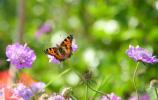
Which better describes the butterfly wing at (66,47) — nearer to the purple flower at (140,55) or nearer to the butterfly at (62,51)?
the butterfly at (62,51)

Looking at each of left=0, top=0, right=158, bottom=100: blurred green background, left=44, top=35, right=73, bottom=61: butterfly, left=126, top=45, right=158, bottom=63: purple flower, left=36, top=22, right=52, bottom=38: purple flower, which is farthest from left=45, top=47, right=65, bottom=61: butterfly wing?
left=36, top=22, right=52, bottom=38: purple flower

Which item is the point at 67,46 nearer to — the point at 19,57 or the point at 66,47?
the point at 66,47

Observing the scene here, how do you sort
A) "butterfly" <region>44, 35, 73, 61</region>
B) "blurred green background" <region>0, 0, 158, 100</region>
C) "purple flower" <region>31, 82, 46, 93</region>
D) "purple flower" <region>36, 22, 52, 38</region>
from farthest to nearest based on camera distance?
"purple flower" <region>36, 22, 52, 38</region> < "blurred green background" <region>0, 0, 158, 100</region> < "purple flower" <region>31, 82, 46, 93</region> < "butterfly" <region>44, 35, 73, 61</region>

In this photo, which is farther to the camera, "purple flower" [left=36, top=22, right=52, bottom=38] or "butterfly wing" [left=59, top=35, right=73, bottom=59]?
"purple flower" [left=36, top=22, right=52, bottom=38]

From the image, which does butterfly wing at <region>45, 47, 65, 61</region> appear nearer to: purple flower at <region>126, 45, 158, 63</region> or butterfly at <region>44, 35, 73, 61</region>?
butterfly at <region>44, 35, 73, 61</region>

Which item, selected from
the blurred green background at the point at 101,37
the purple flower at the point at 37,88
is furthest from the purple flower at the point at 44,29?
the purple flower at the point at 37,88

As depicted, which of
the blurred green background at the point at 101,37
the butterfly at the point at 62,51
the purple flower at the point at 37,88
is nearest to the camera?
the butterfly at the point at 62,51

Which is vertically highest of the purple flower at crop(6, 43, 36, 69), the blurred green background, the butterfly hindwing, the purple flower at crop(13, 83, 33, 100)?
the blurred green background

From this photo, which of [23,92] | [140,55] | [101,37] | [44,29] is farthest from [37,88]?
[44,29]
